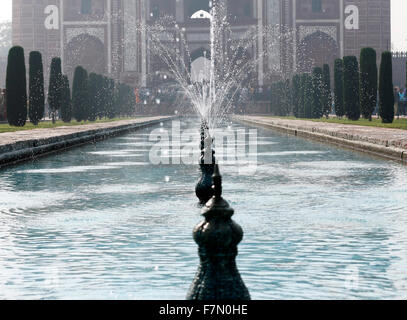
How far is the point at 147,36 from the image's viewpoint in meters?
79.4

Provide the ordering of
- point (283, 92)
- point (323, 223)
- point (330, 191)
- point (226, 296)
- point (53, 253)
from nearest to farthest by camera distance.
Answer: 1. point (226, 296)
2. point (53, 253)
3. point (323, 223)
4. point (330, 191)
5. point (283, 92)

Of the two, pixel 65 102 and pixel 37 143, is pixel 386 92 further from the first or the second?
pixel 37 143

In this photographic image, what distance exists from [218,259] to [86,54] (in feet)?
247

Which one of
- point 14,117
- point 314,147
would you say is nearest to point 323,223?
point 314,147

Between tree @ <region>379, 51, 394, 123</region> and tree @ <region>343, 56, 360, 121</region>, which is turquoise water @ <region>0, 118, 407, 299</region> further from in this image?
tree @ <region>343, 56, 360, 121</region>

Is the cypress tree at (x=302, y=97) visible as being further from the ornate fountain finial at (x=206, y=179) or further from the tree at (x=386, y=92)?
the ornate fountain finial at (x=206, y=179)

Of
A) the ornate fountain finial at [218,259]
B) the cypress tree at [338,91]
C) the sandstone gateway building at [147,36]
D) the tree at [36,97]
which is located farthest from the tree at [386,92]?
the sandstone gateway building at [147,36]

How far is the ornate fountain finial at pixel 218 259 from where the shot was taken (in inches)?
159

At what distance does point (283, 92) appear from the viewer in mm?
58656

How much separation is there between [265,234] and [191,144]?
17.3m

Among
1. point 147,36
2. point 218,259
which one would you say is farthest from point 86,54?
point 218,259

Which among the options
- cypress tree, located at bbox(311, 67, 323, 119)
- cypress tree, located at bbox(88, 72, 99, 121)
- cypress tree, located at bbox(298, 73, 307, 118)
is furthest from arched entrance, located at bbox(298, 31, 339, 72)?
cypress tree, located at bbox(88, 72, 99, 121)
